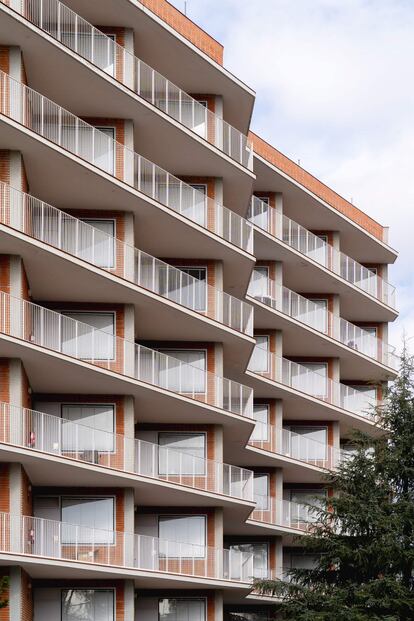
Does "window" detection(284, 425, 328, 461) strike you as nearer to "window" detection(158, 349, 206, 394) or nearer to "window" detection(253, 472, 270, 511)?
"window" detection(253, 472, 270, 511)

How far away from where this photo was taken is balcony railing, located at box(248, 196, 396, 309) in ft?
197

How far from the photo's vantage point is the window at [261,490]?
5859 centimetres

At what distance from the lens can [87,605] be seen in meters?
44.2

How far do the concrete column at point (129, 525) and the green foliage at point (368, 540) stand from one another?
17.2 feet

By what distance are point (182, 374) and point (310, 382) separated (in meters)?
15.8

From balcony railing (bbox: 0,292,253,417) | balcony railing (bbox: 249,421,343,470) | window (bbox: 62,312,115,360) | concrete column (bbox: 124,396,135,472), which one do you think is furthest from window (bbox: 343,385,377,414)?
window (bbox: 62,312,115,360)

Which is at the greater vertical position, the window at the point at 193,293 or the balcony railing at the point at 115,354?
the window at the point at 193,293

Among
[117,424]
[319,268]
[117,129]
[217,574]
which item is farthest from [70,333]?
[319,268]

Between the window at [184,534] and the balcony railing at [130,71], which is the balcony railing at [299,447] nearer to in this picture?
the window at [184,534]

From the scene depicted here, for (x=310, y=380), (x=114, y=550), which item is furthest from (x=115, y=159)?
(x=310, y=380)

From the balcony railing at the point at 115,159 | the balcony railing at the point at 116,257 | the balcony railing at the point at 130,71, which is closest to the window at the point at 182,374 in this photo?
the balcony railing at the point at 116,257

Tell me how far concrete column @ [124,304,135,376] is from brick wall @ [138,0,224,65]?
938 cm

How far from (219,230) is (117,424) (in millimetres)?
8295

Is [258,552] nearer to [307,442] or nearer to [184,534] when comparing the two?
[307,442]
